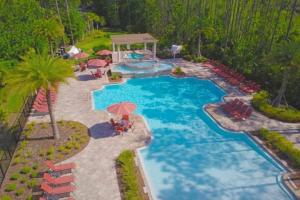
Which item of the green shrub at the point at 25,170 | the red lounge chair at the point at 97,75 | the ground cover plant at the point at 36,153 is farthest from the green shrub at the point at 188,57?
the green shrub at the point at 25,170

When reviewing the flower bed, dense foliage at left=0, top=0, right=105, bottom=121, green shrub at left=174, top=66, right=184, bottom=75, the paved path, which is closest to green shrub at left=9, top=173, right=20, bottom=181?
the paved path

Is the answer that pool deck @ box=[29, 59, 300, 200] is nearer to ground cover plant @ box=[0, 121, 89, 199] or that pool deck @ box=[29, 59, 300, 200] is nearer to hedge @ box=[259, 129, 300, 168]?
ground cover plant @ box=[0, 121, 89, 199]

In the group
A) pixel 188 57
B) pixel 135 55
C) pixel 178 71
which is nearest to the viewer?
pixel 178 71

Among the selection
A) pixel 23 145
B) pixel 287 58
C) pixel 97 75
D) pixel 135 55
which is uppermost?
pixel 287 58

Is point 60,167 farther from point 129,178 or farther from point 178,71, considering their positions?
point 178,71

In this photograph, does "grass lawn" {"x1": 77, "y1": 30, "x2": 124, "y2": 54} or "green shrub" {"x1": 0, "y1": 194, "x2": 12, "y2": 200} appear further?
"grass lawn" {"x1": 77, "y1": 30, "x2": 124, "y2": 54}

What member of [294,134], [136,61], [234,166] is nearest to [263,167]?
[234,166]

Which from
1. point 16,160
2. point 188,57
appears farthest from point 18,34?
point 188,57

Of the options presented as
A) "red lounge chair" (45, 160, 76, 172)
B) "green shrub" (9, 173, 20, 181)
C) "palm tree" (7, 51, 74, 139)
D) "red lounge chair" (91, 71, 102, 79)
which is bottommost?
"green shrub" (9, 173, 20, 181)
